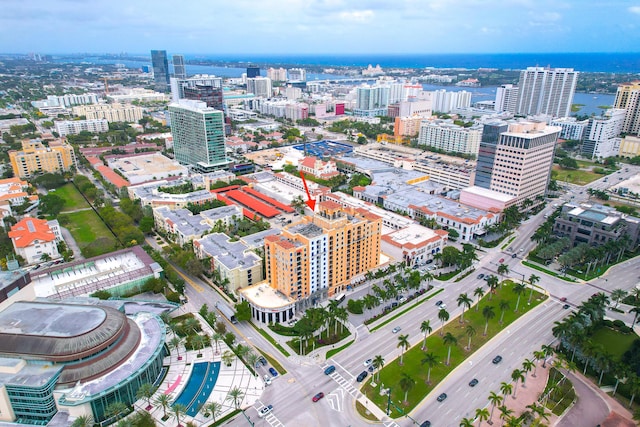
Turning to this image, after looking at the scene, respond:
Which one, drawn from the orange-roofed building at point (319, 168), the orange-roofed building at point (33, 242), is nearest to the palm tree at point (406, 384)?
the orange-roofed building at point (33, 242)

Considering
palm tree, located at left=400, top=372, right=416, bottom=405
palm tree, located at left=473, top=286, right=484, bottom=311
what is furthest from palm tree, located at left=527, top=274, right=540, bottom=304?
palm tree, located at left=400, top=372, right=416, bottom=405

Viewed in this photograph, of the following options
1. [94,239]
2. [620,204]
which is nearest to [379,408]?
[94,239]

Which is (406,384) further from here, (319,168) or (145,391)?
(319,168)

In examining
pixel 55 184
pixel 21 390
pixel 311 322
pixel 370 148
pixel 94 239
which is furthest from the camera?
pixel 370 148

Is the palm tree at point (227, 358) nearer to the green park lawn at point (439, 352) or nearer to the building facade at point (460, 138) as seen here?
the green park lawn at point (439, 352)

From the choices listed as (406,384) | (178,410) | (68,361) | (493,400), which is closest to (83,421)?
(68,361)

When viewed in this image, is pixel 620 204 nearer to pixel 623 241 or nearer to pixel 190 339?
pixel 623 241
